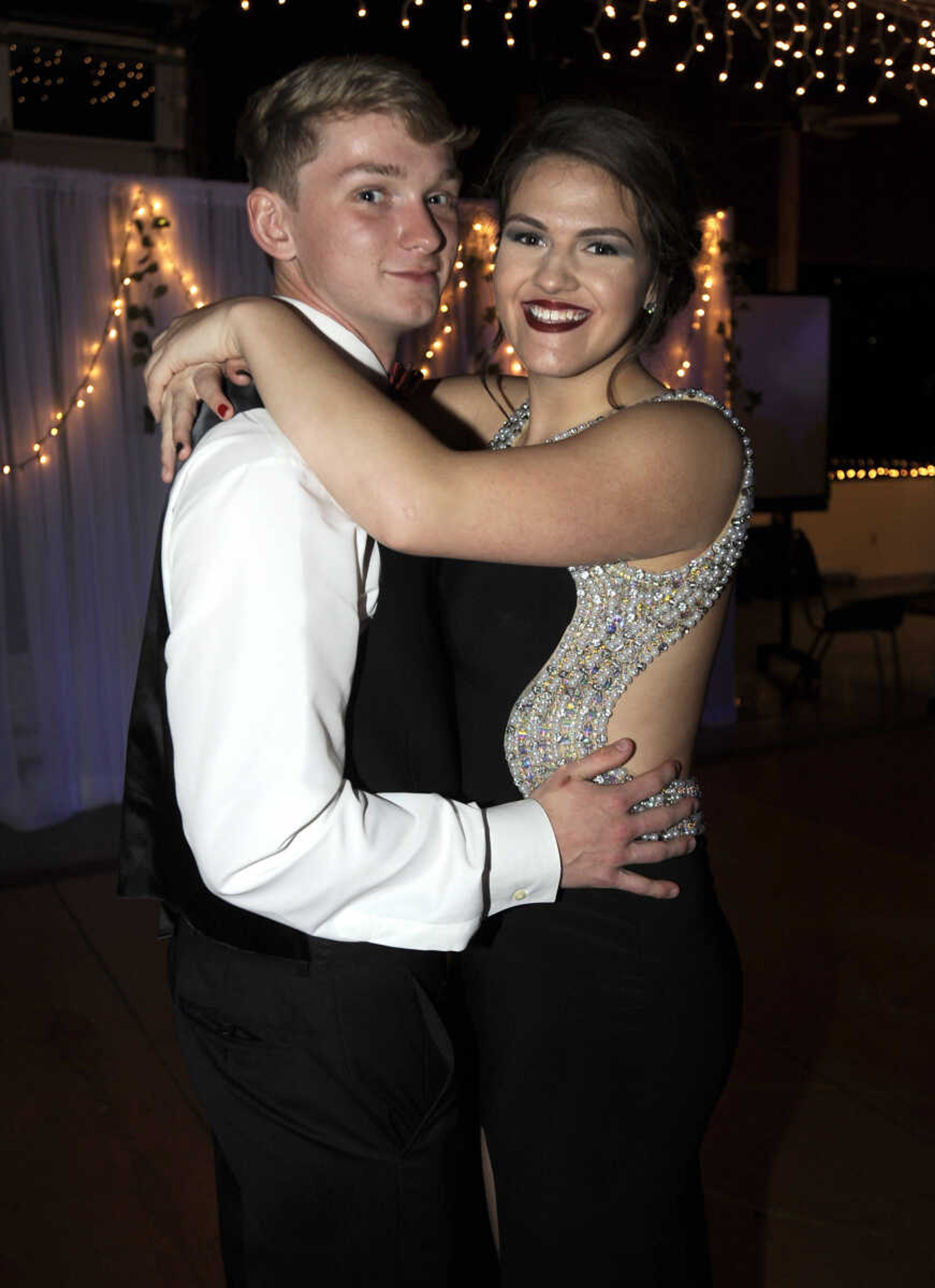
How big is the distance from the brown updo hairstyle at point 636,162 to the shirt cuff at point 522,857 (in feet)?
1.83

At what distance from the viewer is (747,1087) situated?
2664 mm

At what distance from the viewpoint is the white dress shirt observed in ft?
3.39

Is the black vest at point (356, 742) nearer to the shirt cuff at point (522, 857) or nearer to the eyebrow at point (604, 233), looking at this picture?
the shirt cuff at point (522, 857)

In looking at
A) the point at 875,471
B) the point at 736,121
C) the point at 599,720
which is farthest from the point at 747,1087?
the point at 875,471

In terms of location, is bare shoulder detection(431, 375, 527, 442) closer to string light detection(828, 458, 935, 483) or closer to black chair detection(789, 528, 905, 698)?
black chair detection(789, 528, 905, 698)

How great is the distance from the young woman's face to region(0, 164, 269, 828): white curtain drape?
3.44 metres

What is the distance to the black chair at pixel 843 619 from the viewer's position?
19.4ft

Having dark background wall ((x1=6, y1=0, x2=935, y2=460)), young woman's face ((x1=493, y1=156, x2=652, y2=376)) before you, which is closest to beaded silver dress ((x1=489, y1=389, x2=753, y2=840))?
young woman's face ((x1=493, y1=156, x2=652, y2=376))

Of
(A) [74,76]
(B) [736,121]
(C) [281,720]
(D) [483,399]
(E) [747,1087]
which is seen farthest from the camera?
(B) [736,121]

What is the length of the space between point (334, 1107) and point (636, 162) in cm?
112

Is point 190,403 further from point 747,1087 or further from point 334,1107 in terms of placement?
point 747,1087

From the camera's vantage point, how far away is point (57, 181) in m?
4.31

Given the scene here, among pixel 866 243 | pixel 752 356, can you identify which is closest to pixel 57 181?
pixel 752 356

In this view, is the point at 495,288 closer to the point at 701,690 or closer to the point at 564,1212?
the point at 701,690
